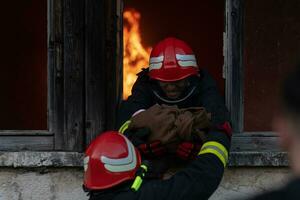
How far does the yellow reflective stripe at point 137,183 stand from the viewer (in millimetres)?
2775

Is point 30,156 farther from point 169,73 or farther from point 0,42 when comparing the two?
point 0,42

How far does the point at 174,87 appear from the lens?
396 cm

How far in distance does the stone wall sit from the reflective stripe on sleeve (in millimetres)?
1284

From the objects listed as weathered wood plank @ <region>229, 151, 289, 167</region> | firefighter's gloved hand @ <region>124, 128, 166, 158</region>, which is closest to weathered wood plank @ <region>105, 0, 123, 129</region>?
weathered wood plank @ <region>229, 151, 289, 167</region>

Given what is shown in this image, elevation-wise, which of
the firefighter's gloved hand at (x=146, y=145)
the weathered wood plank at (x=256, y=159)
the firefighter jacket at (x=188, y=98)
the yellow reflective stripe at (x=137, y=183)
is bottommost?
the weathered wood plank at (x=256, y=159)

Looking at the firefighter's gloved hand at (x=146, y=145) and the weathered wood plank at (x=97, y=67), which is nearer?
the firefighter's gloved hand at (x=146, y=145)

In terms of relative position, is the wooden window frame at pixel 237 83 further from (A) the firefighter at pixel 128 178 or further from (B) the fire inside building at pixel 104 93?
(A) the firefighter at pixel 128 178

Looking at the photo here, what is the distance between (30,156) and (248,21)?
1896 millimetres

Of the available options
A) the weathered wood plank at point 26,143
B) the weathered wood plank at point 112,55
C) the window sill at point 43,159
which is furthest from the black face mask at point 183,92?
the weathered wood plank at point 26,143

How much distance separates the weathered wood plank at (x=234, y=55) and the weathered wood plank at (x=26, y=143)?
134 centimetres

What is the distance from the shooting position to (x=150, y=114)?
3.51m

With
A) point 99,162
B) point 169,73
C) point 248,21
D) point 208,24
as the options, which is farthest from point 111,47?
point 208,24

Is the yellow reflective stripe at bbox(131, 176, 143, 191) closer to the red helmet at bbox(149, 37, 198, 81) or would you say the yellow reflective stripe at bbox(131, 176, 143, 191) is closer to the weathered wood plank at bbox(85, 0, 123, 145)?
the red helmet at bbox(149, 37, 198, 81)

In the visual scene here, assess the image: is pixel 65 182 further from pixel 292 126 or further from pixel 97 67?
pixel 292 126
